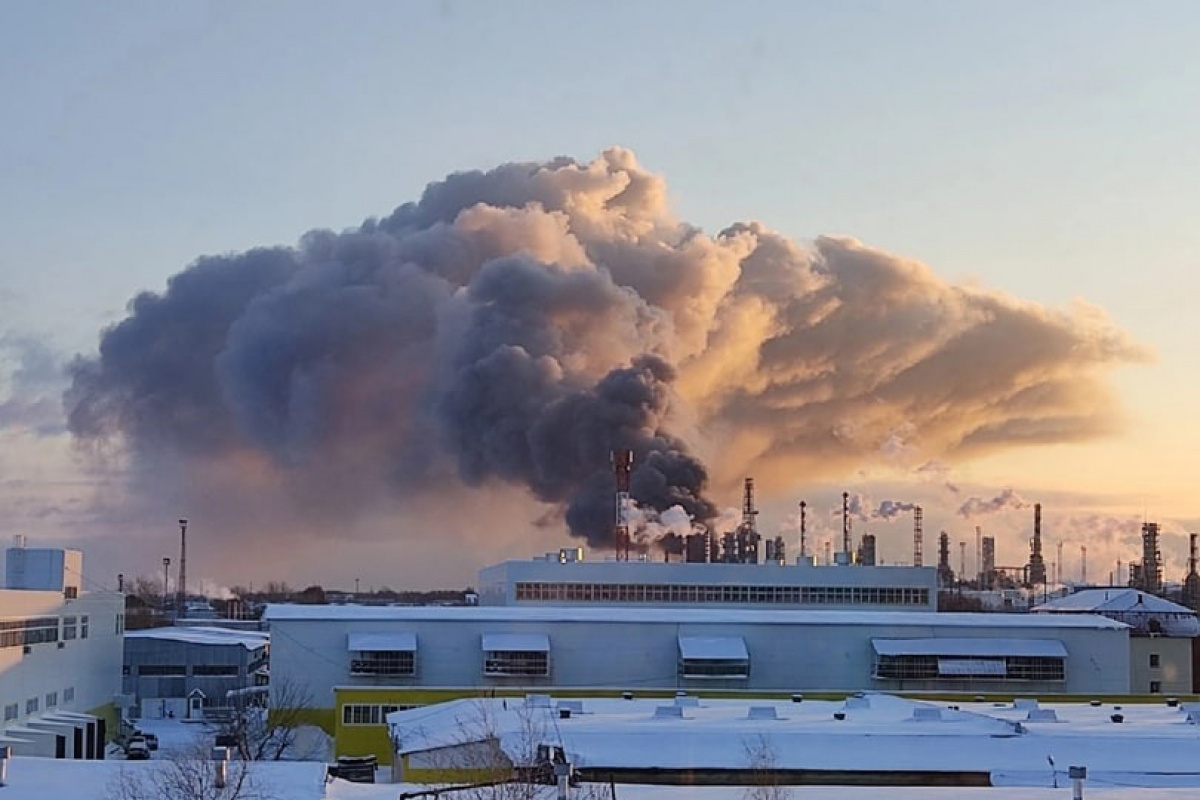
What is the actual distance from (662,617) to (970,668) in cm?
1065

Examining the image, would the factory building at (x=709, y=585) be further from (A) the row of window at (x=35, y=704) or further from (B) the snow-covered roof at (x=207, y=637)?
(A) the row of window at (x=35, y=704)

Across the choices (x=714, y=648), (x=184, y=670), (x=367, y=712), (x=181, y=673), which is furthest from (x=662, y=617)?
(x=181, y=673)

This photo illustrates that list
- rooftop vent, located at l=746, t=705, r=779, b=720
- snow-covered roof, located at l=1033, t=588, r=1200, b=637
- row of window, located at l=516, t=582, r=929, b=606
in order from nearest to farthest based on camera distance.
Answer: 1. rooftop vent, located at l=746, t=705, r=779, b=720
2. row of window, located at l=516, t=582, r=929, b=606
3. snow-covered roof, located at l=1033, t=588, r=1200, b=637

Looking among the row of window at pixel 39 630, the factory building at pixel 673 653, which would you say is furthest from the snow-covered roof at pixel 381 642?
the row of window at pixel 39 630

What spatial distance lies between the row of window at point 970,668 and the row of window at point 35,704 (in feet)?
87.5

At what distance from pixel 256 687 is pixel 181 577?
166ft

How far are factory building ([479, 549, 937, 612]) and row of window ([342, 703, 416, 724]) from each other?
19399mm

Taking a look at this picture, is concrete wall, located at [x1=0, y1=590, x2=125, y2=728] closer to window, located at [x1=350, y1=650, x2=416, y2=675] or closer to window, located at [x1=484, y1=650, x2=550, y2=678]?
window, located at [x1=350, y1=650, x2=416, y2=675]

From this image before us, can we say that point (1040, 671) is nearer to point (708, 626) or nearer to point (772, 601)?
point (708, 626)

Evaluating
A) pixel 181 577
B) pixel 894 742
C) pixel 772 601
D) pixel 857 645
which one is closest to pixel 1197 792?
pixel 894 742

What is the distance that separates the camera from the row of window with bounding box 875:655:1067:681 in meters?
58.0

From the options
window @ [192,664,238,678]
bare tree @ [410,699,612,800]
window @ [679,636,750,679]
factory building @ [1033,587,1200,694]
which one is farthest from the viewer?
window @ [192,664,238,678]

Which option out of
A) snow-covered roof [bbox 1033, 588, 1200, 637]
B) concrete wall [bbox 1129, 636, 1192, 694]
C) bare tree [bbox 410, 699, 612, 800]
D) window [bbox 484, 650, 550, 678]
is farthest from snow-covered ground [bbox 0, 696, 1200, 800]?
snow-covered roof [bbox 1033, 588, 1200, 637]

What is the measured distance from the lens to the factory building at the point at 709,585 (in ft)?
234
